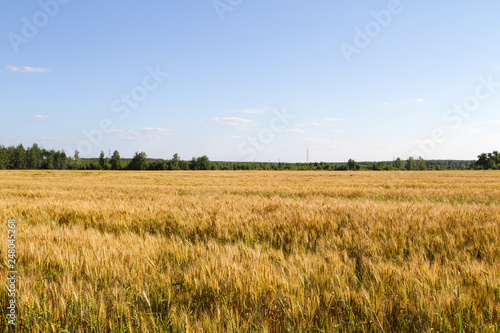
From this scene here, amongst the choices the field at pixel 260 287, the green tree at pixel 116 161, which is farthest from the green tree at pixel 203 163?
the field at pixel 260 287

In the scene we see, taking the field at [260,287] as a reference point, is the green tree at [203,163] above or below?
above

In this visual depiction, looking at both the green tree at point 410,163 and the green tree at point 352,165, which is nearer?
the green tree at point 352,165

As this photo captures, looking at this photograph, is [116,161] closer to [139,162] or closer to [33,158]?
[139,162]

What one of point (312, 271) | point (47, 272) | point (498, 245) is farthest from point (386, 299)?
point (47, 272)

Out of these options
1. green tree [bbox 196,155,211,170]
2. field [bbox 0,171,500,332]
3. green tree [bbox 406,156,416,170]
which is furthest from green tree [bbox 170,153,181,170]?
green tree [bbox 406,156,416,170]

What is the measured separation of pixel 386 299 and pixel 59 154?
543 feet

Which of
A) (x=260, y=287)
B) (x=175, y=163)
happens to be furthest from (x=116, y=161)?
(x=260, y=287)

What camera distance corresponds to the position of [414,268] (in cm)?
222

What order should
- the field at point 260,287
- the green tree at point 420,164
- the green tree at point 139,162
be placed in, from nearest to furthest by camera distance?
1. the field at point 260,287
2. the green tree at point 139,162
3. the green tree at point 420,164

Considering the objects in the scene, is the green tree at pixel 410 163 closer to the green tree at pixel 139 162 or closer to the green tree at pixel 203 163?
the green tree at pixel 203 163

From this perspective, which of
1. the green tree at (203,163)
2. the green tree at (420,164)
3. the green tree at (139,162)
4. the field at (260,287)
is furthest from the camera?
the green tree at (420,164)

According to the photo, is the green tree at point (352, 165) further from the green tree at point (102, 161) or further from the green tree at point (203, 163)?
the green tree at point (102, 161)

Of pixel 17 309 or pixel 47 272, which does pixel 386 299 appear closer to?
pixel 17 309

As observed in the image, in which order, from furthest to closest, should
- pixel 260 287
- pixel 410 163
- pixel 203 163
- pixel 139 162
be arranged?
1. pixel 410 163
2. pixel 203 163
3. pixel 139 162
4. pixel 260 287
